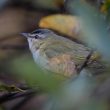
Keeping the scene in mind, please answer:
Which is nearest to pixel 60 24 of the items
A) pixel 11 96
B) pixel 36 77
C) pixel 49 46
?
pixel 49 46

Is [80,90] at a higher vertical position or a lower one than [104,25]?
lower

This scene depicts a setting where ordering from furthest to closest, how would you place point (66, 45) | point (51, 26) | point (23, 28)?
point (23, 28) < point (51, 26) < point (66, 45)

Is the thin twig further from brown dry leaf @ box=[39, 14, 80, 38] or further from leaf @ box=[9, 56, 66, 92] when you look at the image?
brown dry leaf @ box=[39, 14, 80, 38]

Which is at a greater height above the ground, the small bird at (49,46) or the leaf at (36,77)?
the leaf at (36,77)

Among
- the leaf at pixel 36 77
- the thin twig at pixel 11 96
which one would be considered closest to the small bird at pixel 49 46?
the thin twig at pixel 11 96

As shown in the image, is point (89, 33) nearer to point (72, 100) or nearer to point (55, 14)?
point (72, 100)

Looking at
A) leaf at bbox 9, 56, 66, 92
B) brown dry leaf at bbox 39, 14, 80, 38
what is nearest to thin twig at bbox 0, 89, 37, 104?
leaf at bbox 9, 56, 66, 92

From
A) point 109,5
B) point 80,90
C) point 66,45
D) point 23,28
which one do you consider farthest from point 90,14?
point 23,28

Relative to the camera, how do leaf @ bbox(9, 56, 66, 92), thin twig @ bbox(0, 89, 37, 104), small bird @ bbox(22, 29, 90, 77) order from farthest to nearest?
1. small bird @ bbox(22, 29, 90, 77)
2. thin twig @ bbox(0, 89, 37, 104)
3. leaf @ bbox(9, 56, 66, 92)

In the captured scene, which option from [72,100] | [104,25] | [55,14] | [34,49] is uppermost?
[104,25]

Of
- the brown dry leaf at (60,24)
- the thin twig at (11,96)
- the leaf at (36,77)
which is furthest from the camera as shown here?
the brown dry leaf at (60,24)

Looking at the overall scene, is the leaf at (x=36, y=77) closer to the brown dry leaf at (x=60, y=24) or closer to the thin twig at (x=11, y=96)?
the thin twig at (x=11, y=96)
